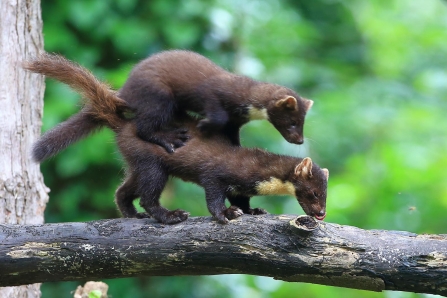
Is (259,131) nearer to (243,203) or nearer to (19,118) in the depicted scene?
(243,203)

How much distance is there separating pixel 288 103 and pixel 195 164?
1.11 m

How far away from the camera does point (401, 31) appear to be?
11570mm

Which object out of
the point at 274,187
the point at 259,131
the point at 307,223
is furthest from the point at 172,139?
the point at 259,131

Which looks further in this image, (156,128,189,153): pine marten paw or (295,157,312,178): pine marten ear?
(156,128,189,153): pine marten paw

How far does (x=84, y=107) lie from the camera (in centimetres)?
593

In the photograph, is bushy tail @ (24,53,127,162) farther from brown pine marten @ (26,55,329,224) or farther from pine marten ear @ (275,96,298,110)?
pine marten ear @ (275,96,298,110)

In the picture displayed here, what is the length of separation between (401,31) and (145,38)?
4.72m

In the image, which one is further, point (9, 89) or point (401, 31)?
point (401, 31)

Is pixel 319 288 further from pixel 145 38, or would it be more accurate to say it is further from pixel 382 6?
pixel 382 6

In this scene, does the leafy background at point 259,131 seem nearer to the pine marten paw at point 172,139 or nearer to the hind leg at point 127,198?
the hind leg at point 127,198

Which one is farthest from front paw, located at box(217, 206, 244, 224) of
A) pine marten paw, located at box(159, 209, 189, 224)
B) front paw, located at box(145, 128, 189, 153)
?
front paw, located at box(145, 128, 189, 153)

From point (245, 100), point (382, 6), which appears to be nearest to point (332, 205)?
point (245, 100)

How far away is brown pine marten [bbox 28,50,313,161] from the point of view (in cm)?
573

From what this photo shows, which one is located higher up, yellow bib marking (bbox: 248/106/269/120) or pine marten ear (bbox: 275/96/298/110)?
pine marten ear (bbox: 275/96/298/110)
